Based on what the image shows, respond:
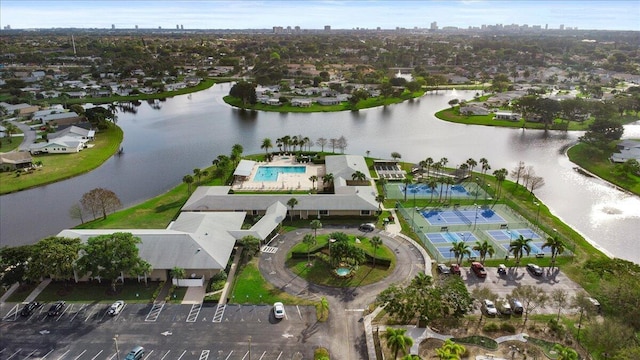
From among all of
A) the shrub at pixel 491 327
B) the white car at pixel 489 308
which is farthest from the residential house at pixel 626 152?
the shrub at pixel 491 327

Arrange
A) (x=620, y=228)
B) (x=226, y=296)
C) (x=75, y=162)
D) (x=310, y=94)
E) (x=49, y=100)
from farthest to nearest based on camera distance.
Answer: (x=310, y=94), (x=49, y=100), (x=75, y=162), (x=620, y=228), (x=226, y=296)

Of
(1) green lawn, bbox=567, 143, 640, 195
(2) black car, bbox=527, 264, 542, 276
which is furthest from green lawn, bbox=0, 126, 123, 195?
(1) green lawn, bbox=567, 143, 640, 195

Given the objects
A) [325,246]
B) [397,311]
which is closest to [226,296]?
[325,246]

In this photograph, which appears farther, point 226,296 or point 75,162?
point 75,162

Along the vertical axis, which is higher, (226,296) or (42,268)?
(42,268)

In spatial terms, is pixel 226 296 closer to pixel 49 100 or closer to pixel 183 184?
pixel 183 184

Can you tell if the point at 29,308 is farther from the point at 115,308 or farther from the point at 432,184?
the point at 432,184

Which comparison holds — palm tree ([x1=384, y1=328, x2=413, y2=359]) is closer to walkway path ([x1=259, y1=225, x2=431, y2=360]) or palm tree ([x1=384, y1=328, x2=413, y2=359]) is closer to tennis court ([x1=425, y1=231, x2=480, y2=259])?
walkway path ([x1=259, y1=225, x2=431, y2=360])
